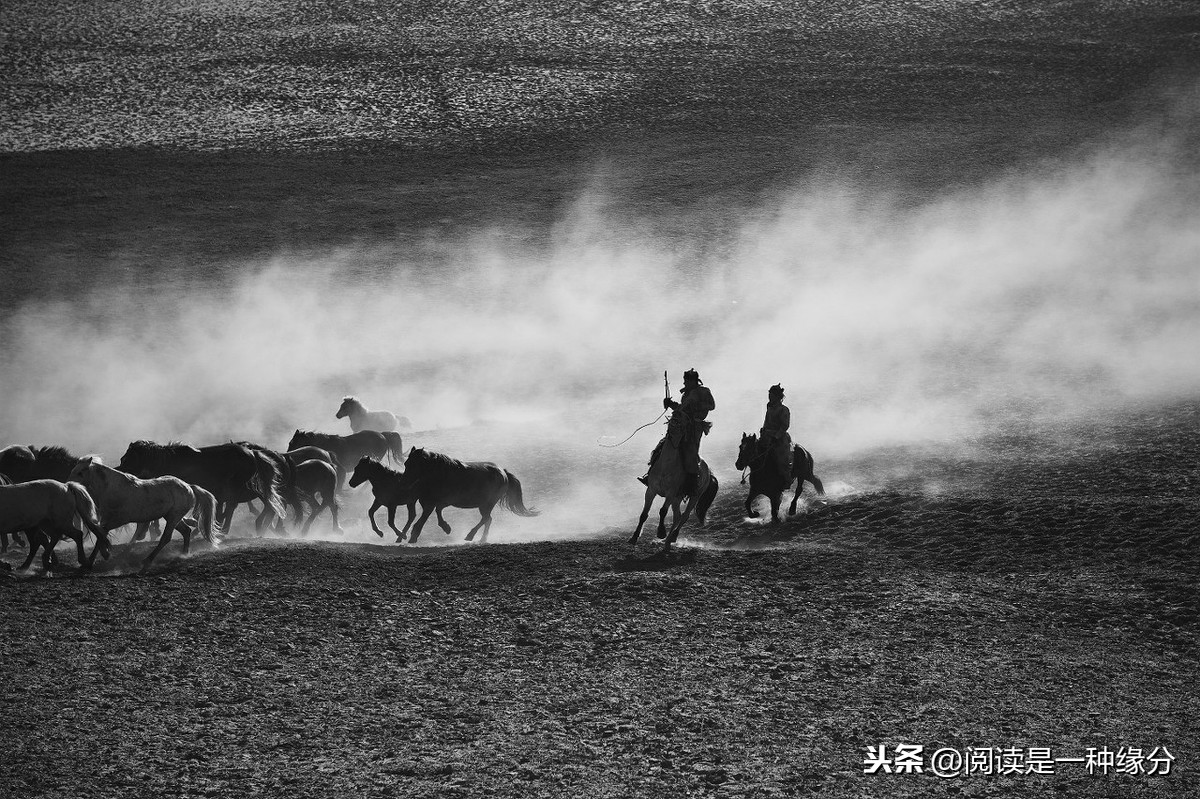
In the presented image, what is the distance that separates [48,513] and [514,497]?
18.7 feet

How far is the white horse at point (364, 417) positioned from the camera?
21.4m

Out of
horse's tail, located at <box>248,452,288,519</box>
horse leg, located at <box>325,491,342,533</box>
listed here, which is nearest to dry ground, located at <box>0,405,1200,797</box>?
horse's tail, located at <box>248,452,288,519</box>

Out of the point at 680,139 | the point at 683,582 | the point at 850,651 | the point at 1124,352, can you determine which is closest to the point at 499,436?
the point at 683,582

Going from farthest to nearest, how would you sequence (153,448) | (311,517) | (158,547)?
(311,517) → (153,448) → (158,547)

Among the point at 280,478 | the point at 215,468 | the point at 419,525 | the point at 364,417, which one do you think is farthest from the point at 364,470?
the point at 364,417

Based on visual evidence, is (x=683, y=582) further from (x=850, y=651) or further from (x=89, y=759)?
(x=89, y=759)

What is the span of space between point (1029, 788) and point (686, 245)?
27.6 meters

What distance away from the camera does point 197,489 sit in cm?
1472

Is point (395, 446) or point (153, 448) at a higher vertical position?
point (395, 446)

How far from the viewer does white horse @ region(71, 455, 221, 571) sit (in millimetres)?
13578

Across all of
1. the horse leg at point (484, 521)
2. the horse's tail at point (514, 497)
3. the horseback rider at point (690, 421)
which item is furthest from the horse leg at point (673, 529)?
the horse leg at point (484, 521)

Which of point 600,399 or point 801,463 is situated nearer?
point 801,463

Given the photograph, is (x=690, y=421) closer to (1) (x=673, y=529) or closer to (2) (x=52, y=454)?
(1) (x=673, y=529)

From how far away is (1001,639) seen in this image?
11523 millimetres
